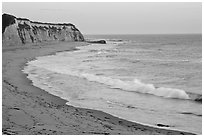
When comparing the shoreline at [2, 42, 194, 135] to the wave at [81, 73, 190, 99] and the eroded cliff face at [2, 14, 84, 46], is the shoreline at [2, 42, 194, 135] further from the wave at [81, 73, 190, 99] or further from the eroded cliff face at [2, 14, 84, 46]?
the eroded cliff face at [2, 14, 84, 46]

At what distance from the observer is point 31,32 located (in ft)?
169

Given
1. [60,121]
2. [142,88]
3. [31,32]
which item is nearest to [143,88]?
[142,88]

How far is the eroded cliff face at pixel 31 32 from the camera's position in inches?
1647

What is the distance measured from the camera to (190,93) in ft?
31.8

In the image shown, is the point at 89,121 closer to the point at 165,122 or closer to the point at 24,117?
the point at 24,117

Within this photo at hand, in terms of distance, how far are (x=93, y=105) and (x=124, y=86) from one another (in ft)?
10.3

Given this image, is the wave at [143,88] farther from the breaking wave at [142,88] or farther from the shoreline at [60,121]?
the shoreline at [60,121]

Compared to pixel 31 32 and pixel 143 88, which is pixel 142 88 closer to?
pixel 143 88

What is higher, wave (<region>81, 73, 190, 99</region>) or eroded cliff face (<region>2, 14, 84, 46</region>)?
eroded cliff face (<region>2, 14, 84, 46</region>)

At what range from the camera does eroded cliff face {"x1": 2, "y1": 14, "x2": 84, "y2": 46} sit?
41844 mm

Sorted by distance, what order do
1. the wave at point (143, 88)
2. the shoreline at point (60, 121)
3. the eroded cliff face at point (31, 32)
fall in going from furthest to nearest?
1. the eroded cliff face at point (31, 32)
2. the wave at point (143, 88)
3. the shoreline at point (60, 121)

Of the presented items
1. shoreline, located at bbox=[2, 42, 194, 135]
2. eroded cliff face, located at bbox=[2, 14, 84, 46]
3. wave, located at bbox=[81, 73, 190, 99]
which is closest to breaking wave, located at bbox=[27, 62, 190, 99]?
wave, located at bbox=[81, 73, 190, 99]

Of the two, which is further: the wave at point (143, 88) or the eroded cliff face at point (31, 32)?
the eroded cliff face at point (31, 32)

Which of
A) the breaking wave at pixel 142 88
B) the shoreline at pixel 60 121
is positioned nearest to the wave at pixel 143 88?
the breaking wave at pixel 142 88
